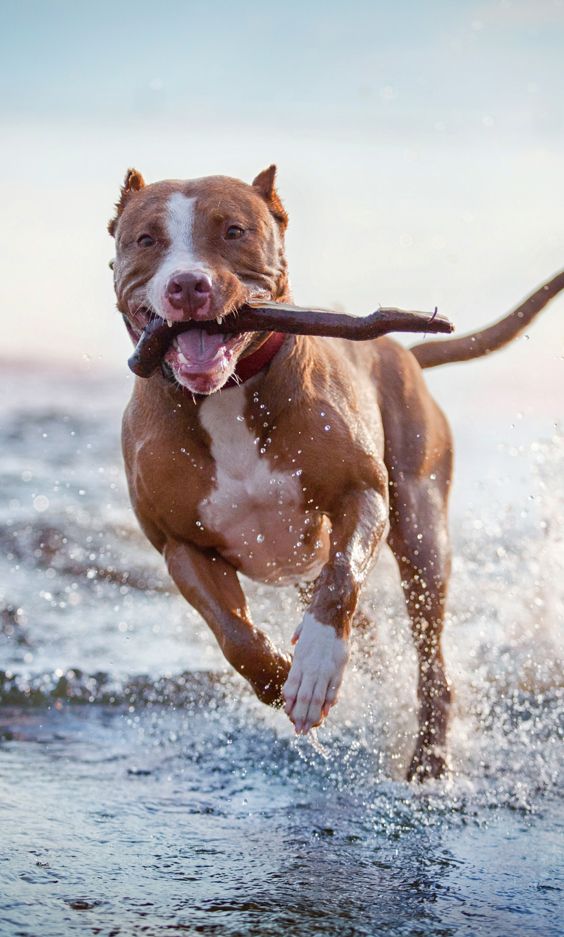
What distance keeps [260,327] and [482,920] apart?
1773 millimetres

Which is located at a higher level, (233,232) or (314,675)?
(233,232)

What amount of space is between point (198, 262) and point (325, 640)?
1.16m

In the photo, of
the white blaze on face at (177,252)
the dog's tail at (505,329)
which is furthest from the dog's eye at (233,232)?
the dog's tail at (505,329)

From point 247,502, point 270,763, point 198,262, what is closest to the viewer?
point 198,262

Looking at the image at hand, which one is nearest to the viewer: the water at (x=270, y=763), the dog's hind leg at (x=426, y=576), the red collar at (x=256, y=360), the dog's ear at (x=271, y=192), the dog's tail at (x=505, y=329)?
the water at (x=270, y=763)

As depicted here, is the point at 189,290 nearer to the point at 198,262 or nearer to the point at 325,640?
the point at 198,262

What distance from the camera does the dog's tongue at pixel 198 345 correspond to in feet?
12.9

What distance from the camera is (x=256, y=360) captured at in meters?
4.20

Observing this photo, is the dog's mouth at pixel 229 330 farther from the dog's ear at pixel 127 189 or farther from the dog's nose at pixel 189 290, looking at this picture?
the dog's ear at pixel 127 189

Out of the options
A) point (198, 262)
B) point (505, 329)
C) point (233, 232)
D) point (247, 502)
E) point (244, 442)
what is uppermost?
point (505, 329)

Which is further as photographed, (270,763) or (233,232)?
(270,763)

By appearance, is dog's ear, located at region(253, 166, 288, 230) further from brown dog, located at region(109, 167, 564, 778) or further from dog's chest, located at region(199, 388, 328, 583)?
dog's chest, located at region(199, 388, 328, 583)

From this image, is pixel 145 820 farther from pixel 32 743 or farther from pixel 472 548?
pixel 472 548

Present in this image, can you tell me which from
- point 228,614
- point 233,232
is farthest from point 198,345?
point 228,614
